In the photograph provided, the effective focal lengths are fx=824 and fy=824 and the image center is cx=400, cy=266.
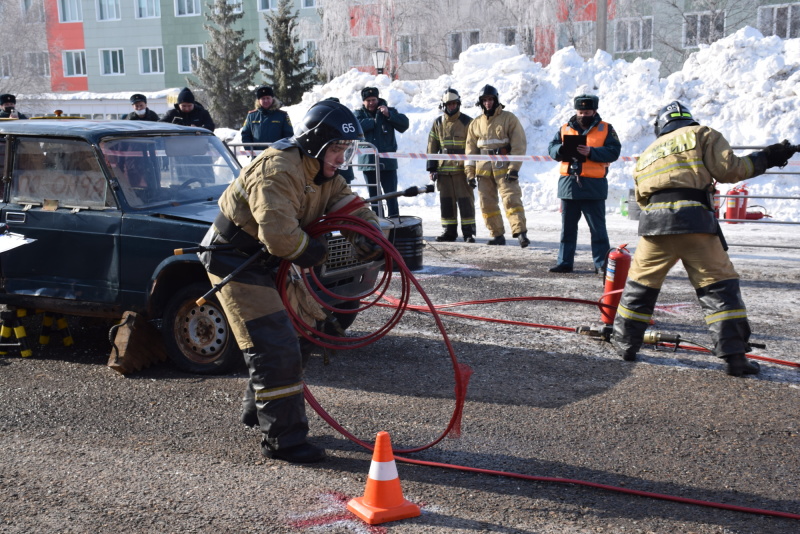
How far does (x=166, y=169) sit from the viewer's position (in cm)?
674

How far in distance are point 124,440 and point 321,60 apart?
110 feet

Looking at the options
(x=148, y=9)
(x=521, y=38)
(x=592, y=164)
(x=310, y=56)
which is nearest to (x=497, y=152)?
(x=592, y=164)

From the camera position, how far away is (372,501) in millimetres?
Answer: 3906

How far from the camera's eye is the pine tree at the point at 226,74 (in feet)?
127

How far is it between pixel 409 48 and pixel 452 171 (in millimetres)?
26429

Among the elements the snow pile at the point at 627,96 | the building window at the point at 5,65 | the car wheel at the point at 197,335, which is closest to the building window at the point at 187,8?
the building window at the point at 5,65

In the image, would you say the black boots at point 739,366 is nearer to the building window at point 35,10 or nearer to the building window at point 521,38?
the building window at point 521,38

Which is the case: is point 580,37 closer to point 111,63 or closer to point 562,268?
point 111,63

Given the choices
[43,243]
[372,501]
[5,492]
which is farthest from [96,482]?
[43,243]

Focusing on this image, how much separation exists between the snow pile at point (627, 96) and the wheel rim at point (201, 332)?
36.4 feet

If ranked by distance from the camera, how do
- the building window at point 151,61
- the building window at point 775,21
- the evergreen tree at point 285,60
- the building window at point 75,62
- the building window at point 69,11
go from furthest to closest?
the building window at point 75,62
the building window at point 69,11
the building window at point 151,61
the evergreen tree at point 285,60
the building window at point 775,21

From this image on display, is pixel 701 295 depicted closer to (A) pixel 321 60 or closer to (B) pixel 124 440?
(B) pixel 124 440

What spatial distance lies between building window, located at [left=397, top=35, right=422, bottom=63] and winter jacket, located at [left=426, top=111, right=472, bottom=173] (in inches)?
990

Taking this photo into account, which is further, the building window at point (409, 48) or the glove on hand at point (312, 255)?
the building window at point (409, 48)
